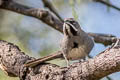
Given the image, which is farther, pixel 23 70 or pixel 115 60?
pixel 23 70

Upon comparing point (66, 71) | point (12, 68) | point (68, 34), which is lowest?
point (12, 68)

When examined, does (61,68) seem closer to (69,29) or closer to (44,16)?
(69,29)

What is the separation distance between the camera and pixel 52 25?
2.82 metres

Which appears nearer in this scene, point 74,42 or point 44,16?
point 74,42

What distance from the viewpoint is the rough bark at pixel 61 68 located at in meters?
1.67

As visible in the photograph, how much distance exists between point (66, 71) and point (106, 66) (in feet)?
0.90

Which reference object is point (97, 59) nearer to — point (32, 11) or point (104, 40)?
point (104, 40)

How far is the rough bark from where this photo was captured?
167cm

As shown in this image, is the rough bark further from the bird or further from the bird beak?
the bird beak

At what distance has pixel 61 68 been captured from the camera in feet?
6.28

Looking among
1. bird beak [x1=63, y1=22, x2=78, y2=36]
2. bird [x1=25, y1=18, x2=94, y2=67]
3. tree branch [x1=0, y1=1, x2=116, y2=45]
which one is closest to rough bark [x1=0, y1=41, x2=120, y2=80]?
bird [x1=25, y1=18, x2=94, y2=67]

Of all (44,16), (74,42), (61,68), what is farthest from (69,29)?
(44,16)

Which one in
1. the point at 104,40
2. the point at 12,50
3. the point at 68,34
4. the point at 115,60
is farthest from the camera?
the point at 104,40

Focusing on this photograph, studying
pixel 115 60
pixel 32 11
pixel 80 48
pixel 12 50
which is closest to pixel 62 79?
pixel 80 48
